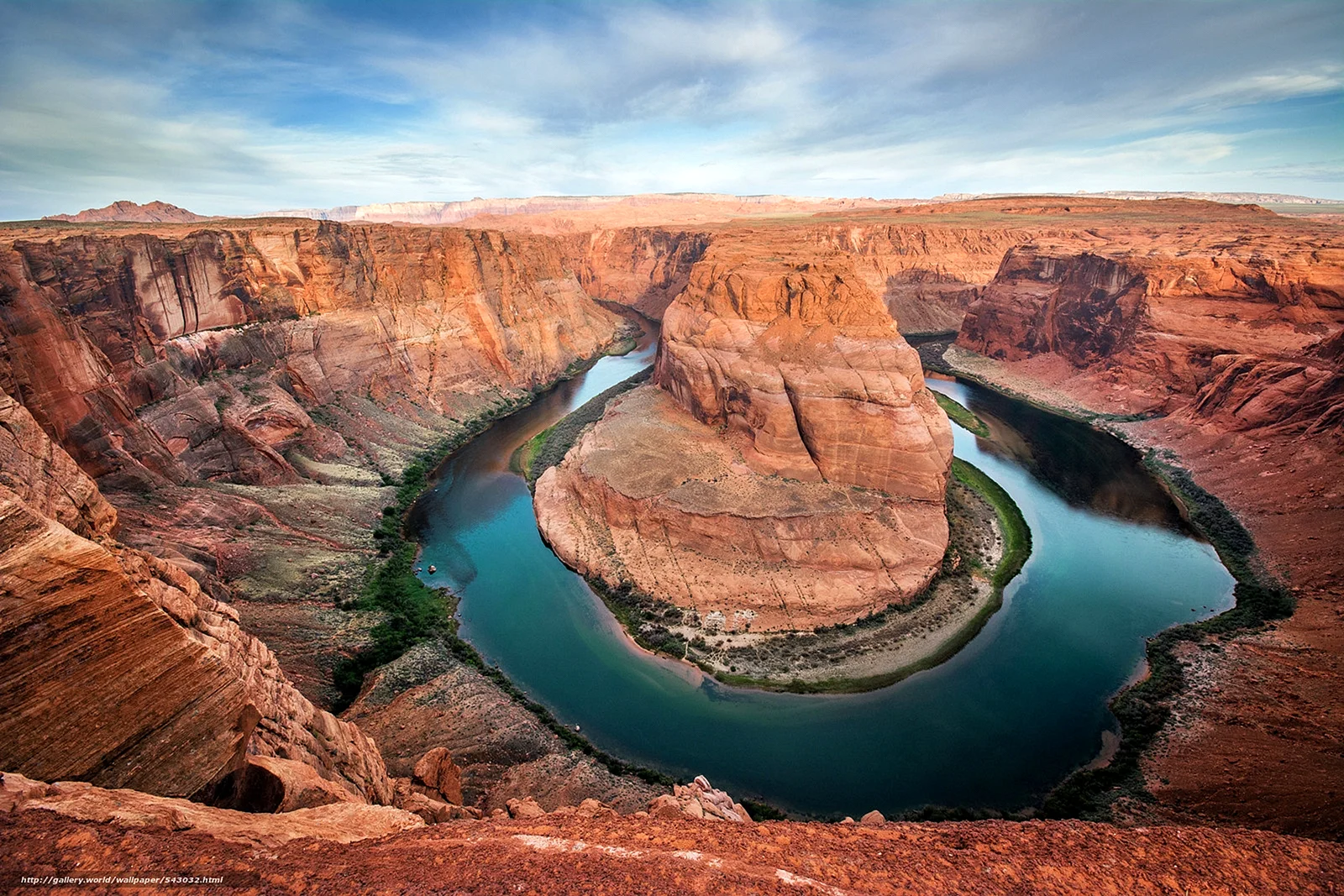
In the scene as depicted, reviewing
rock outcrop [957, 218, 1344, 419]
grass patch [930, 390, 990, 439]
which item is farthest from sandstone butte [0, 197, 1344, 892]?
grass patch [930, 390, 990, 439]

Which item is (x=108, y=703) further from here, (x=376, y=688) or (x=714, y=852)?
(x=376, y=688)

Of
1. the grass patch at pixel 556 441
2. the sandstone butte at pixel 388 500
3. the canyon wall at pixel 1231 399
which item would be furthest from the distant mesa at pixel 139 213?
the canyon wall at pixel 1231 399

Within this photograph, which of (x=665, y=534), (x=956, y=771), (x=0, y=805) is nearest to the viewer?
(x=0, y=805)

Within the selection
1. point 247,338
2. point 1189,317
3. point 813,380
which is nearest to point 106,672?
point 813,380

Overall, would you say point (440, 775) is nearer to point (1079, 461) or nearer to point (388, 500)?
point (388, 500)

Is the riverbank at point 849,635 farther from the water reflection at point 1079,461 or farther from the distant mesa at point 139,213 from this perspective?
the distant mesa at point 139,213

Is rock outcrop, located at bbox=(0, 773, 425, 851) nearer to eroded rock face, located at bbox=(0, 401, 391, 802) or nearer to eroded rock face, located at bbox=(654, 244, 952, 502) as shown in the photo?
eroded rock face, located at bbox=(0, 401, 391, 802)

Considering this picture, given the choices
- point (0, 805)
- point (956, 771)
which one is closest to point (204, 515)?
point (0, 805)
